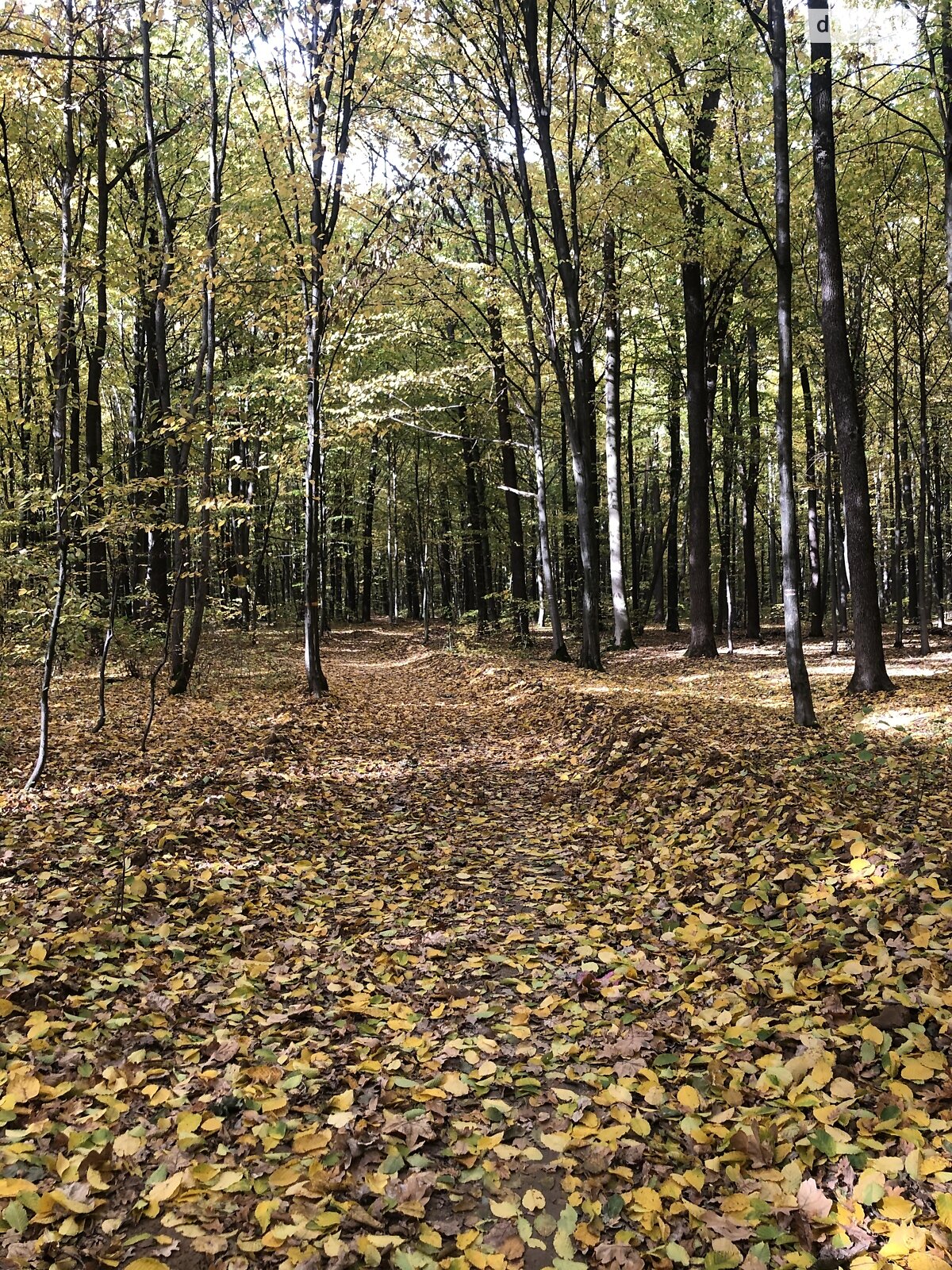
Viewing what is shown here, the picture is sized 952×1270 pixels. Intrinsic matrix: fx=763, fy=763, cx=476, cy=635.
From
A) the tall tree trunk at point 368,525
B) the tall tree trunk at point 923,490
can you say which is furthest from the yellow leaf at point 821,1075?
the tall tree trunk at point 368,525

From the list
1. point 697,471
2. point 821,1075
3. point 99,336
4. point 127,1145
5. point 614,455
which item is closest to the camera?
point 127,1145

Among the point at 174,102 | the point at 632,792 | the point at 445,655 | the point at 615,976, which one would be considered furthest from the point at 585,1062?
the point at 174,102

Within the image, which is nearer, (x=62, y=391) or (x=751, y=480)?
(x=62, y=391)

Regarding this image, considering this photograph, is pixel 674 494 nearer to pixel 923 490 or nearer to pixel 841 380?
pixel 923 490

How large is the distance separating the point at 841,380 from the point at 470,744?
7.12 m

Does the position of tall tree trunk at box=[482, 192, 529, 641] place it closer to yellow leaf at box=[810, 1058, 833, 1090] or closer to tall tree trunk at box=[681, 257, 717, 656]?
tall tree trunk at box=[681, 257, 717, 656]

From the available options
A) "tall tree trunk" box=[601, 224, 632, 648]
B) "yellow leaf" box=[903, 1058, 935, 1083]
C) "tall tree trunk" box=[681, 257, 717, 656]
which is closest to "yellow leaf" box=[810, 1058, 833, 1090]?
"yellow leaf" box=[903, 1058, 935, 1083]

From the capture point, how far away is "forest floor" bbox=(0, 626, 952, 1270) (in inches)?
103

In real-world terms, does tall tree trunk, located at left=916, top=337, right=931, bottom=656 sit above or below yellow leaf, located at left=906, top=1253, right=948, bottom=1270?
above

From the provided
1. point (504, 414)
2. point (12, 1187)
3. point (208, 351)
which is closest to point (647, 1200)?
point (12, 1187)

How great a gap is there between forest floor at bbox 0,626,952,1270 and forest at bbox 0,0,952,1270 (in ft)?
0.08

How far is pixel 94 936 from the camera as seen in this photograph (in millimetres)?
4570

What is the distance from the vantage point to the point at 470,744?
417 inches

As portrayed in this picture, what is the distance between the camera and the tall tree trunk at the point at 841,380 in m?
9.74
